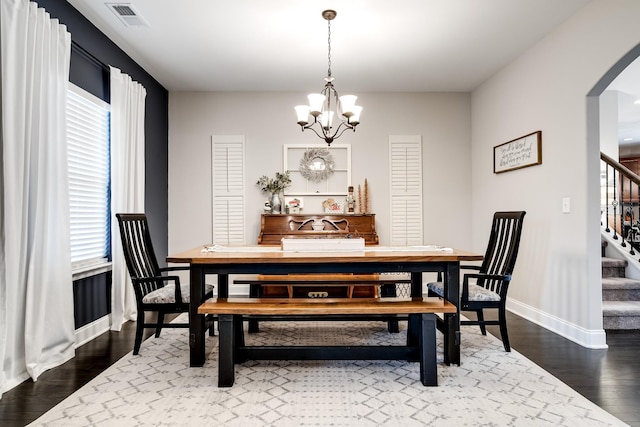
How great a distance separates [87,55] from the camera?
3281 mm

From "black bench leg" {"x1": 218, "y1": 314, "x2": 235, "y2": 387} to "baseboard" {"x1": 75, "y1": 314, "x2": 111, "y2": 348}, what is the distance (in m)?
1.57

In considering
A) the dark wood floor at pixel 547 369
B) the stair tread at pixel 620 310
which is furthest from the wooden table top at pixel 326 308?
the stair tread at pixel 620 310

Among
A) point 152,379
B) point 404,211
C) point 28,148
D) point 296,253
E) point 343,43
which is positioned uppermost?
point 343,43

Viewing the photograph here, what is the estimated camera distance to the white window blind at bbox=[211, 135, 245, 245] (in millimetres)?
5133

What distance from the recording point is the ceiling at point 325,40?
3.04 metres

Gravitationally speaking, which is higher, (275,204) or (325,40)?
(325,40)

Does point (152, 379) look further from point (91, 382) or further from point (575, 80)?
point (575, 80)

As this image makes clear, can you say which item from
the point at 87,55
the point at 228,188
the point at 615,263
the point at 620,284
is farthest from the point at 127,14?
the point at 615,263

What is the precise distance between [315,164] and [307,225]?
2.82 ft

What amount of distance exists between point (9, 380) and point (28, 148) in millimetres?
1443

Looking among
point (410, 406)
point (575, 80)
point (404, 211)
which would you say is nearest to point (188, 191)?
point (404, 211)

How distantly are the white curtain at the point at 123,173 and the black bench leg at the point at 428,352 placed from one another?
109 inches

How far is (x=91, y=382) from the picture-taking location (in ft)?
7.72

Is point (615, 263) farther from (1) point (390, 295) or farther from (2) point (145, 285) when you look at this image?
(2) point (145, 285)
